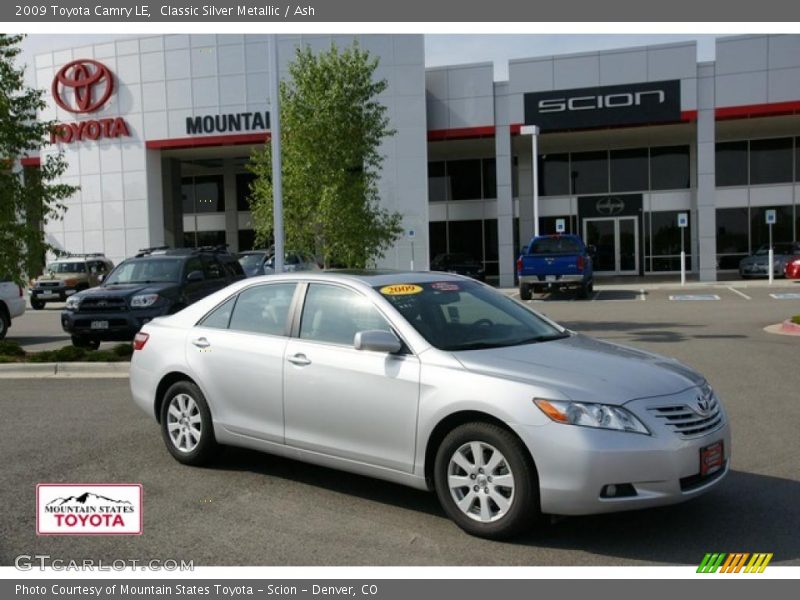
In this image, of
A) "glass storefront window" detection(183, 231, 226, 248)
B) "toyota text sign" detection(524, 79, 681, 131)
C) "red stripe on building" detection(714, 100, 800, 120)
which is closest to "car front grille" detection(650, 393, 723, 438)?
"toyota text sign" detection(524, 79, 681, 131)

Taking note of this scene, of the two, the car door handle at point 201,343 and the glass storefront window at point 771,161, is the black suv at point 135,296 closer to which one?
the car door handle at point 201,343

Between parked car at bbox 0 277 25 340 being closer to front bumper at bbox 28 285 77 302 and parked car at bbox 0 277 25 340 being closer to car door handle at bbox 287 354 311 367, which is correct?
front bumper at bbox 28 285 77 302

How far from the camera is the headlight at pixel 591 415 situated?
4.45m

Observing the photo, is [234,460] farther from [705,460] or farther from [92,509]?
[705,460]

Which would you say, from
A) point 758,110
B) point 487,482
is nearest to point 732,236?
point 758,110

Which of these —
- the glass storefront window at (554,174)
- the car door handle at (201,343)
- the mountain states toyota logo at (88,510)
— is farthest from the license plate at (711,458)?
the glass storefront window at (554,174)

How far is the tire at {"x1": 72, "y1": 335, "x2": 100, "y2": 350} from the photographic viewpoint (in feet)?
43.9

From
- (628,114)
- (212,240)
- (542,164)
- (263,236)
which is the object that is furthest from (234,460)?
(212,240)

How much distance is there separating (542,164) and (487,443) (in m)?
34.7

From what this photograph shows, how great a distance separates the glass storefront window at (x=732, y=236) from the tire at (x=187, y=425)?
112ft

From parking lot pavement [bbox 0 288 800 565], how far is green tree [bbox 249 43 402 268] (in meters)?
9.44

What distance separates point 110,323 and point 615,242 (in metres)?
28.6
